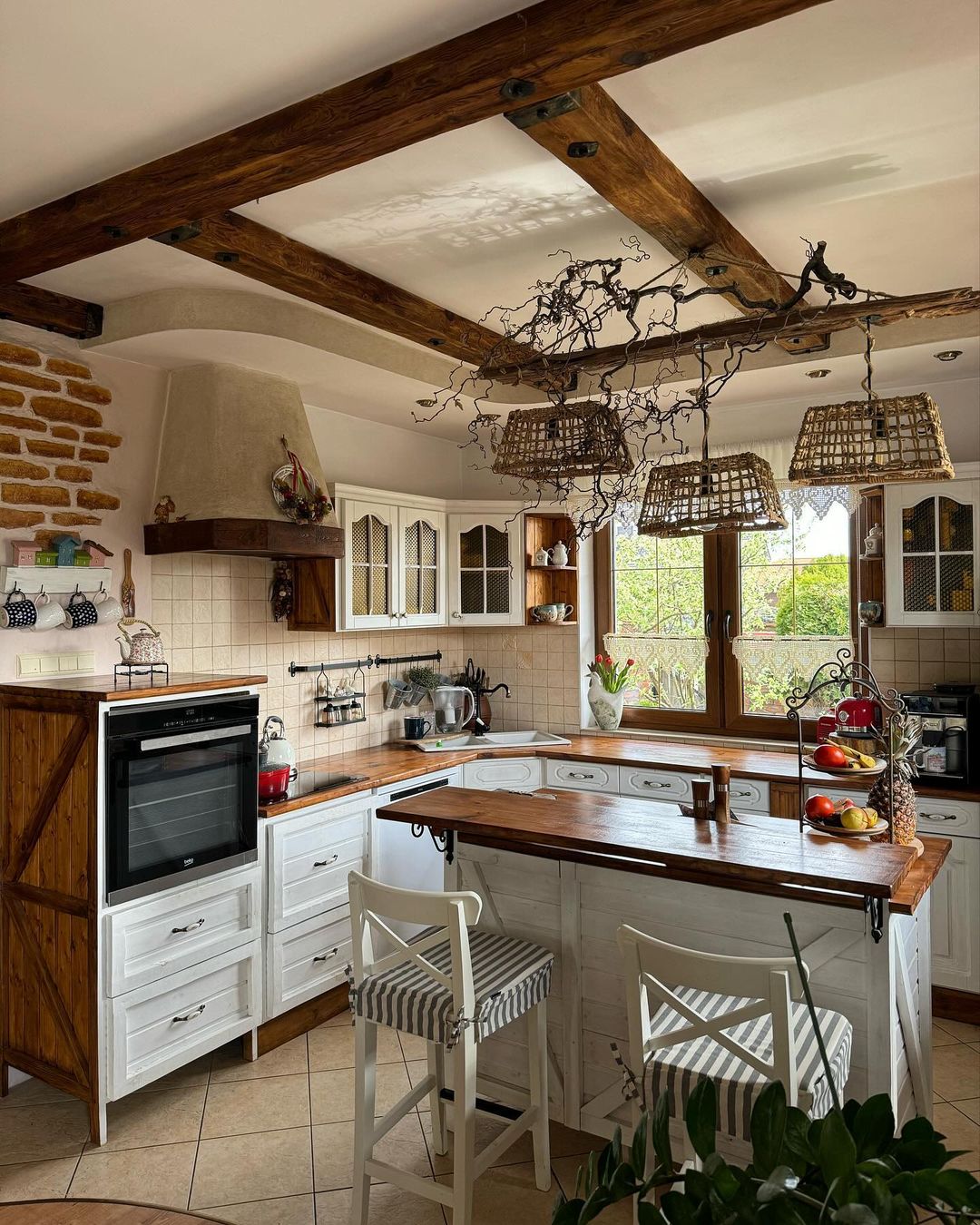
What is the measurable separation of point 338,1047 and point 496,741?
192cm

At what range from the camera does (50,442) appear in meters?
3.20

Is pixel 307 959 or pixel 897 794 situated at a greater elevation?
pixel 897 794

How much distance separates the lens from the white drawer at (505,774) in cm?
451

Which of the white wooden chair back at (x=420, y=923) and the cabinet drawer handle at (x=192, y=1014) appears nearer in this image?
the white wooden chair back at (x=420, y=923)

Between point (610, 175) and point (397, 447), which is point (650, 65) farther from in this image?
point (397, 447)

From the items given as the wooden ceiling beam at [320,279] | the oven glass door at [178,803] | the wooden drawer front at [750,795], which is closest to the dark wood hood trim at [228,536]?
the oven glass door at [178,803]

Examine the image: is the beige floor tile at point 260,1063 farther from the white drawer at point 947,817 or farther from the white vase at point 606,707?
the white drawer at point 947,817

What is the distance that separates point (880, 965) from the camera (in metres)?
2.23

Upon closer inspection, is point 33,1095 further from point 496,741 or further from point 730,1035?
point 496,741

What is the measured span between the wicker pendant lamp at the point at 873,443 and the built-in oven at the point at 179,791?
2127mm

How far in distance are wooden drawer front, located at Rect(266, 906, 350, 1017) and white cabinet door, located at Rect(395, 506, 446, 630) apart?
150 centimetres

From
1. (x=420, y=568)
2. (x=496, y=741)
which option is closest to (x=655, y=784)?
(x=496, y=741)

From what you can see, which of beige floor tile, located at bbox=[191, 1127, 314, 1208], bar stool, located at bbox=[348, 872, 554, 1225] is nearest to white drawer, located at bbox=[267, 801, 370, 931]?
beige floor tile, located at bbox=[191, 1127, 314, 1208]

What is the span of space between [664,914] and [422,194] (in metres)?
2.14
